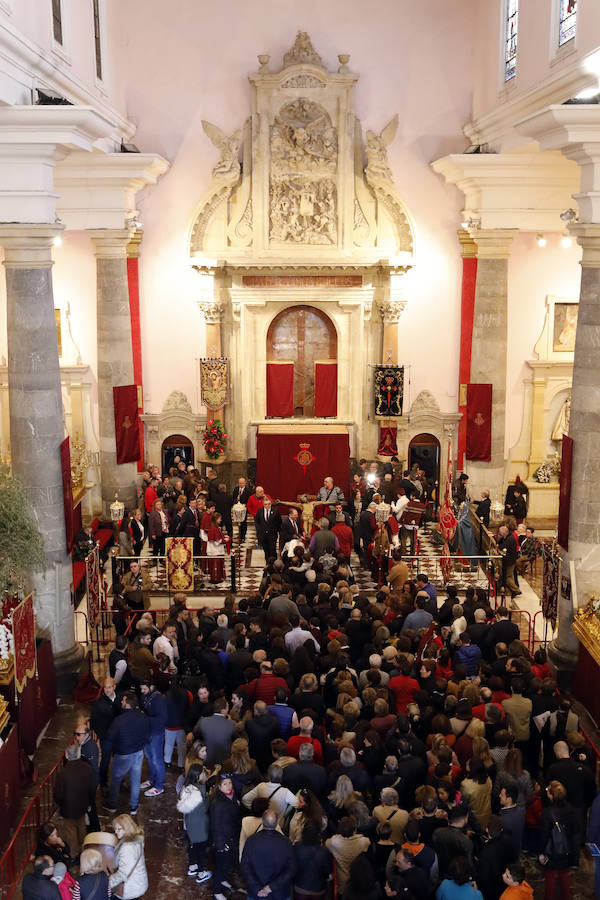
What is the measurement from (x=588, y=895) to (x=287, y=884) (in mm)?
3310

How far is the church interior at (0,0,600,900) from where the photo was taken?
18703 millimetres

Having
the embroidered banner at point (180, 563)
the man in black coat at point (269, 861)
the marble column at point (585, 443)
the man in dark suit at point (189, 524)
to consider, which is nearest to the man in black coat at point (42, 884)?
the man in black coat at point (269, 861)

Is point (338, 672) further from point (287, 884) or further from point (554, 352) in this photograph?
point (554, 352)

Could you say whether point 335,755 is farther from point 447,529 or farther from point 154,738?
point 447,529

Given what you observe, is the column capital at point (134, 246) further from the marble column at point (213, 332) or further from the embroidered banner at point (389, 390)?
the embroidered banner at point (389, 390)

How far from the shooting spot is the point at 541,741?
37.0 ft

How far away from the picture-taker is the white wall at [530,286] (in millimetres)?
22719

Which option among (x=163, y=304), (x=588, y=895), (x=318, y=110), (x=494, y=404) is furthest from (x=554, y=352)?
(x=588, y=895)

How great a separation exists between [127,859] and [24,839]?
2631 millimetres

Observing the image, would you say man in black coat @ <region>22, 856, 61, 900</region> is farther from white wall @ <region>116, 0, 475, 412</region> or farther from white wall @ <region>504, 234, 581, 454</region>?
white wall @ <region>504, 234, 581, 454</region>

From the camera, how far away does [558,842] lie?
8.97m

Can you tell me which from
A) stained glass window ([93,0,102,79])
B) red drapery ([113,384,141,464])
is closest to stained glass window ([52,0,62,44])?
stained glass window ([93,0,102,79])

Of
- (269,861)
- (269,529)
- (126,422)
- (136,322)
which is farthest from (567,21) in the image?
(269,861)

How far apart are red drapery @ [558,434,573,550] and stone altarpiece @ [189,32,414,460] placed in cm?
938
